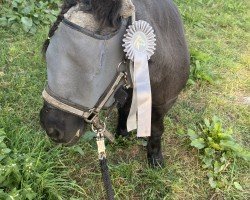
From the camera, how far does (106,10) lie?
4.89ft

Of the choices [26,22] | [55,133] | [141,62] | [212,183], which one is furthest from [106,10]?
[26,22]

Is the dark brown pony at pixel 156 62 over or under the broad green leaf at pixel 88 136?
over

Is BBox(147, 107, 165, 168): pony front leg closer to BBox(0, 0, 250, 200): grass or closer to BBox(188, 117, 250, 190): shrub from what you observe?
BBox(0, 0, 250, 200): grass

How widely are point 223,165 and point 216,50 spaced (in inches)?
87.3

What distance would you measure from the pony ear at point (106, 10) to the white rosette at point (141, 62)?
0.12 m

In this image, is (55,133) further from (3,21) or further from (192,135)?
(3,21)

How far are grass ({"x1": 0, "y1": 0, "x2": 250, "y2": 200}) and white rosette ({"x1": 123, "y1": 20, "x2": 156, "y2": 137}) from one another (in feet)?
2.69

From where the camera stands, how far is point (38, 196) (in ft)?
7.39

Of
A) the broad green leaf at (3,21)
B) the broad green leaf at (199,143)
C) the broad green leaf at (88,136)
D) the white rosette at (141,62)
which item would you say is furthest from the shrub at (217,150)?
the broad green leaf at (3,21)

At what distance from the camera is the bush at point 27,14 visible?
409cm

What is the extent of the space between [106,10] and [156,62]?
22.0 inches

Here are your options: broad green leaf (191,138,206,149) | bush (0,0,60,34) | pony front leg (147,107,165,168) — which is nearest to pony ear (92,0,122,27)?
pony front leg (147,107,165,168)

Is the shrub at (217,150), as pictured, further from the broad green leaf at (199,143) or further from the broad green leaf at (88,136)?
the broad green leaf at (88,136)

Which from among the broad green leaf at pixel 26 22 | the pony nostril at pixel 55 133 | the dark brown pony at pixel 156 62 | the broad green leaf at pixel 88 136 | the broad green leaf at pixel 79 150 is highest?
the dark brown pony at pixel 156 62
